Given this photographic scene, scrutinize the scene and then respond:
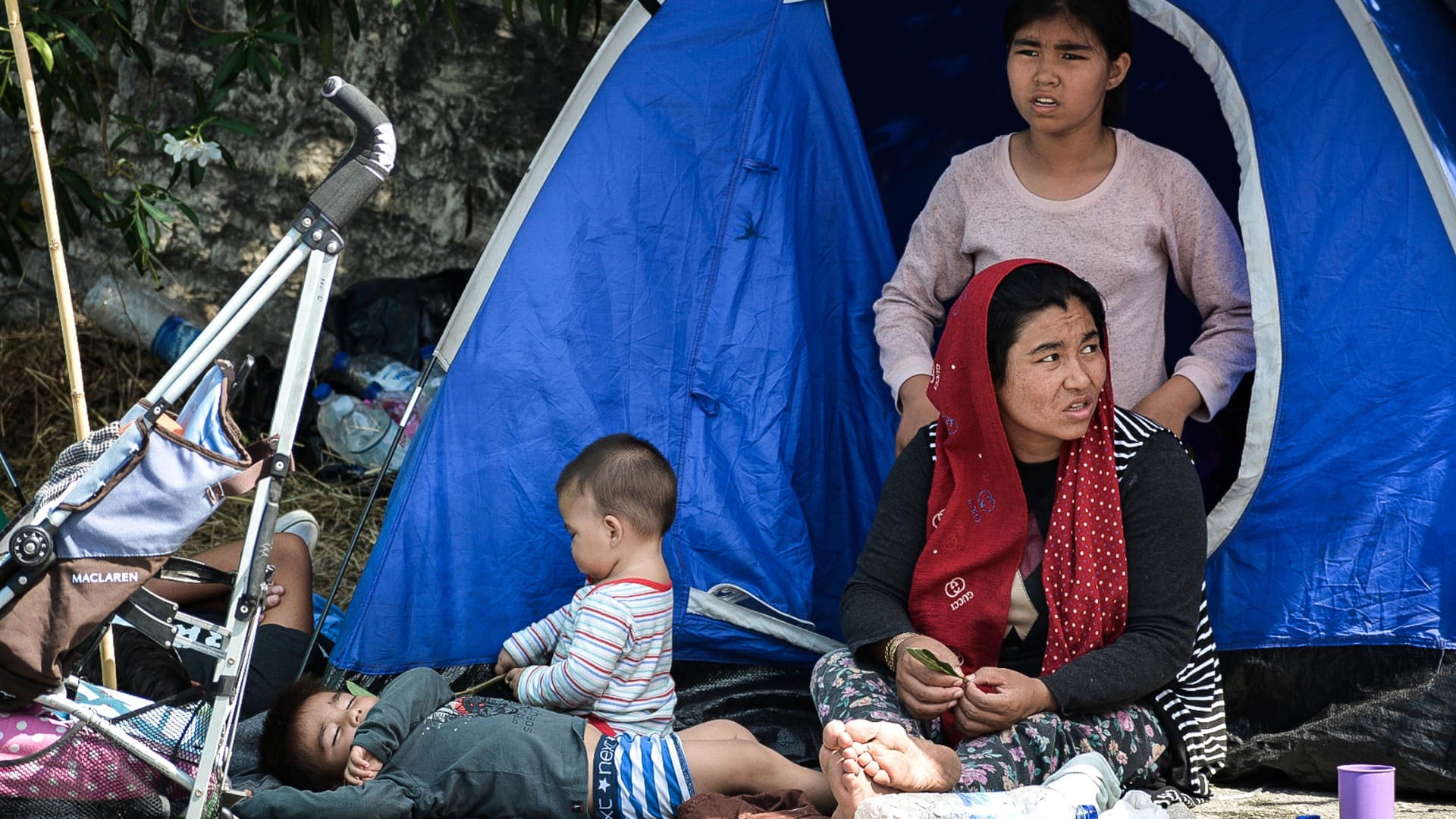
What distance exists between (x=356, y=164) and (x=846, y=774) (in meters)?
1.10

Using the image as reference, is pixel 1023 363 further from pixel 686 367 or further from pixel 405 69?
pixel 405 69

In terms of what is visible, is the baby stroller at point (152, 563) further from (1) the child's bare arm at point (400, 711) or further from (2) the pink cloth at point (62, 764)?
(1) the child's bare arm at point (400, 711)

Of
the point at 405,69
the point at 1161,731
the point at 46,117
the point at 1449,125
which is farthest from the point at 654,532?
the point at 405,69

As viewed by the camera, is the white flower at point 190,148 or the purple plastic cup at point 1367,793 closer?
the purple plastic cup at point 1367,793

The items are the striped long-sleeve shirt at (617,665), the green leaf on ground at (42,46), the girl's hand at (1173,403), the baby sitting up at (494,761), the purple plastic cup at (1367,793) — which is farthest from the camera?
the green leaf on ground at (42,46)

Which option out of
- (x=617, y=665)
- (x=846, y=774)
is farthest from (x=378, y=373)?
(x=846, y=774)

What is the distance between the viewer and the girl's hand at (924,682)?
7.60 feet

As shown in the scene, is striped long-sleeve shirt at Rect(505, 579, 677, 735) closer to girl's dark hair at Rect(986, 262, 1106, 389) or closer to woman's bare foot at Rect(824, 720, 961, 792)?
woman's bare foot at Rect(824, 720, 961, 792)

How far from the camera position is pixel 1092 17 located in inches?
110

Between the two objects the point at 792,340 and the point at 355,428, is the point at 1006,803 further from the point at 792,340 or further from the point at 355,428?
the point at 355,428

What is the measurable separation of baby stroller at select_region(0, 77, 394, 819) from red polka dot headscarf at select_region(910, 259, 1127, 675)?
0.99m

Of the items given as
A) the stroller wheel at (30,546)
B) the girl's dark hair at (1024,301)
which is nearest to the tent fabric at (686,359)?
the girl's dark hair at (1024,301)

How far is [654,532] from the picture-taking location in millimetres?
2730

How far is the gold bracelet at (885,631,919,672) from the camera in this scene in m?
2.44
